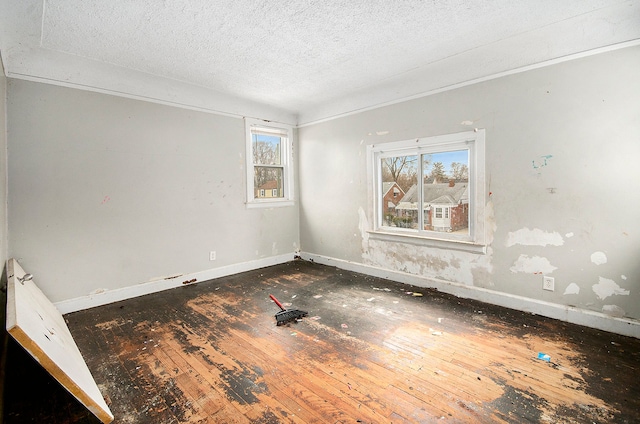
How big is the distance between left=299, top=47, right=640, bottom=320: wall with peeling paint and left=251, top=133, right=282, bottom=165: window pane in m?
2.30

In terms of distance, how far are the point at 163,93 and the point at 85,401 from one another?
11.8 ft

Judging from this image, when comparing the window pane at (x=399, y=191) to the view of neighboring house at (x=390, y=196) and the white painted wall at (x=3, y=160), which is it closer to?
the view of neighboring house at (x=390, y=196)

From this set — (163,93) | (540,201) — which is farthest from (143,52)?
(540,201)

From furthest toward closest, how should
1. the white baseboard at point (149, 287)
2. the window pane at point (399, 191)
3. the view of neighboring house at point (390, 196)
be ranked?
the view of neighboring house at point (390, 196) → the window pane at point (399, 191) → the white baseboard at point (149, 287)

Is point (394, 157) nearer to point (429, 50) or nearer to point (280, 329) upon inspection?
point (429, 50)

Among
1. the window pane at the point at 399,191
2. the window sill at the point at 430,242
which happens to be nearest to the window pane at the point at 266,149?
the window pane at the point at 399,191

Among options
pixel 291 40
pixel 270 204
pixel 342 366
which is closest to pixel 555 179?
pixel 342 366

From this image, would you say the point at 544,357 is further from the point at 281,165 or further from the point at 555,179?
the point at 281,165

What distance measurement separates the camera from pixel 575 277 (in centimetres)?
284

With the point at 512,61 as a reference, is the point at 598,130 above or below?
below

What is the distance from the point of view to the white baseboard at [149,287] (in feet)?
10.9

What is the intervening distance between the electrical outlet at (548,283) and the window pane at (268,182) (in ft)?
13.4

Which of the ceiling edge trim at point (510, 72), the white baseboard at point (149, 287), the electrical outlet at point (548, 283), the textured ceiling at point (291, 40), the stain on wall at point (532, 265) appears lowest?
the white baseboard at point (149, 287)

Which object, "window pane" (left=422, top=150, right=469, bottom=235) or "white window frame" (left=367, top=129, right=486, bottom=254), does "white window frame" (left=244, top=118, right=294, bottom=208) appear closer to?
"white window frame" (left=367, top=129, right=486, bottom=254)
